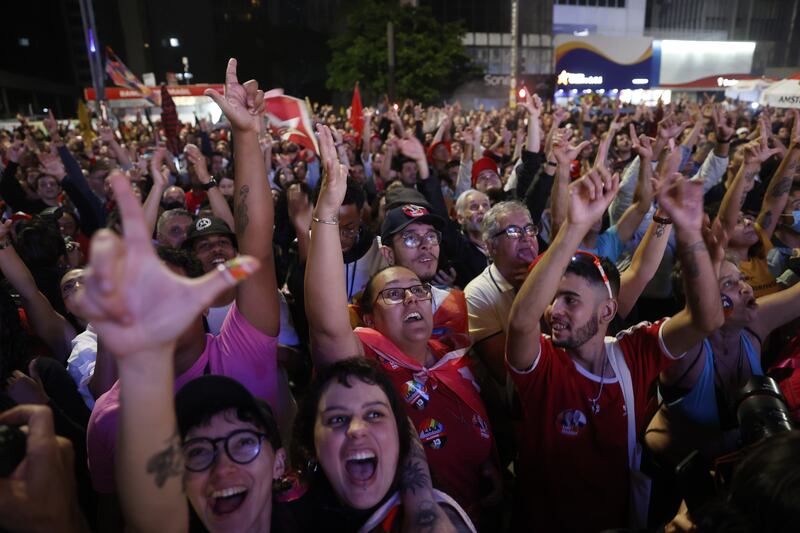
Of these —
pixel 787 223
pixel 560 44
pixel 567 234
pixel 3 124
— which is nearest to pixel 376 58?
pixel 560 44

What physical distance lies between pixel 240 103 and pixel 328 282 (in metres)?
0.90

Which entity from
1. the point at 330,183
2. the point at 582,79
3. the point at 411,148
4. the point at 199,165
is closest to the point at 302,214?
the point at 330,183

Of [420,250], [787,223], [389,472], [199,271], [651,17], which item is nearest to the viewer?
[389,472]

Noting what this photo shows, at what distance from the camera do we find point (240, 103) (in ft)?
6.88

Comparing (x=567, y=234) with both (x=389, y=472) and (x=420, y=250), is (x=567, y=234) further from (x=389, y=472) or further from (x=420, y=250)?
(x=420, y=250)

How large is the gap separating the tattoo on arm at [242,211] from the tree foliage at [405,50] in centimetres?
2909

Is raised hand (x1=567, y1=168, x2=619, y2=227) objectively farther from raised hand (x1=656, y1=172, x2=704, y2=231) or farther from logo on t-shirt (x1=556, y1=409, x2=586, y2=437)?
logo on t-shirt (x1=556, y1=409, x2=586, y2=437)

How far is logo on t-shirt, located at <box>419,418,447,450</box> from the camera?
2.08 metres

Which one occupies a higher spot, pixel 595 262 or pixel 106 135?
pixel 106 135

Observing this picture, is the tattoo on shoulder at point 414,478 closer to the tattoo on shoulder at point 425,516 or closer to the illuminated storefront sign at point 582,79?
the tattoo on shoulder at point 425,516

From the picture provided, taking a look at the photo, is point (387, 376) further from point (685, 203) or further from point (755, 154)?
point (755, 154)

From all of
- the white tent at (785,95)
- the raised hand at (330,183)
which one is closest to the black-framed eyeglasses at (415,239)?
the raised hand at (330,183)

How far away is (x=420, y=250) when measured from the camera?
3066 mm

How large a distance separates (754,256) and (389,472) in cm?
331
